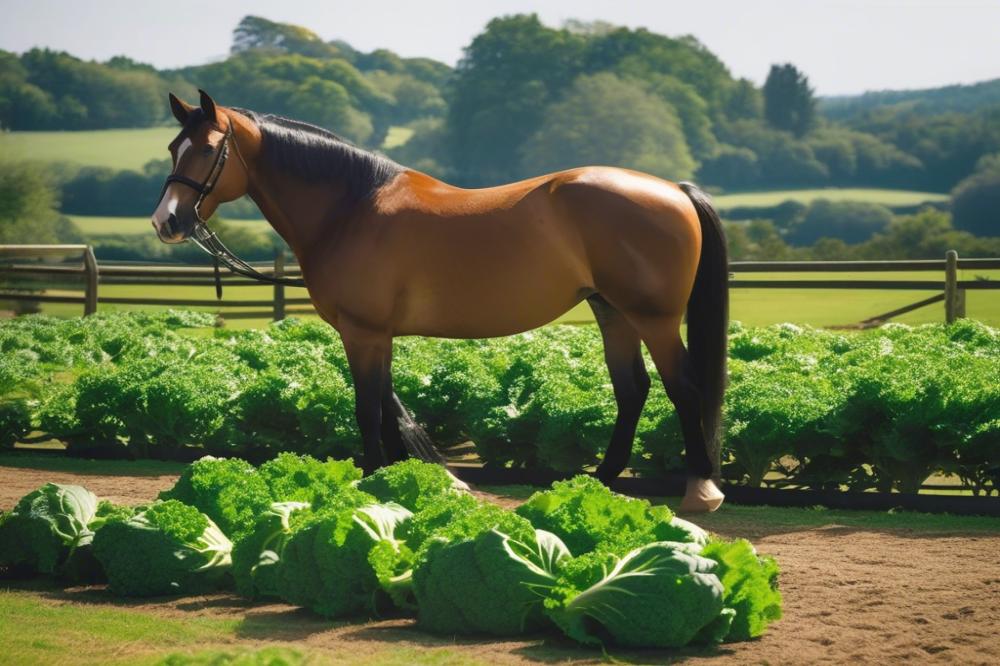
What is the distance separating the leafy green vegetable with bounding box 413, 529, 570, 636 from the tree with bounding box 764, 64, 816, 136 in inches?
4211

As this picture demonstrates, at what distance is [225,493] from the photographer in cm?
569

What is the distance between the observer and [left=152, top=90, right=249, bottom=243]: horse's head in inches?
274

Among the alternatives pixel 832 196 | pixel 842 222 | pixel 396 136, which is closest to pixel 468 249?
pixel 842 222

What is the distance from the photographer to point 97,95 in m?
90.2

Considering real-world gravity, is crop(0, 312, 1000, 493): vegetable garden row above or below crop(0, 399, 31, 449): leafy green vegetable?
above

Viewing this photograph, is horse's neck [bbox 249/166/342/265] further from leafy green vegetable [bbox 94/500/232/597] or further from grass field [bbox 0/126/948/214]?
grass field [bbox 0/126/948/214]

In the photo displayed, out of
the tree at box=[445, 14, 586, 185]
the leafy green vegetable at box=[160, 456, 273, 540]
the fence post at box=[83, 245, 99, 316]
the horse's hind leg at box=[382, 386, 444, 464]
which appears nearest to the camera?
the leafy green vegetable at box=[160, 456, 273, 540]

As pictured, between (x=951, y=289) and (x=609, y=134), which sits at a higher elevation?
(x=609, y=134)

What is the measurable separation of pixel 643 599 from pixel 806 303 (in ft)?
111

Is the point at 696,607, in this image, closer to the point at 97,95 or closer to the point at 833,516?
the point at 833,516

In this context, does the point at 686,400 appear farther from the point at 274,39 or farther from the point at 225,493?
the point at 274,39

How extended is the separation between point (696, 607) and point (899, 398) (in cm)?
327

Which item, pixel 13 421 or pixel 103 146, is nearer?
pixel 13 421

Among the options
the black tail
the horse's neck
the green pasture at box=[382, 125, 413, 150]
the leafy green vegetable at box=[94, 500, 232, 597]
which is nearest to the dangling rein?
the horse's neck
